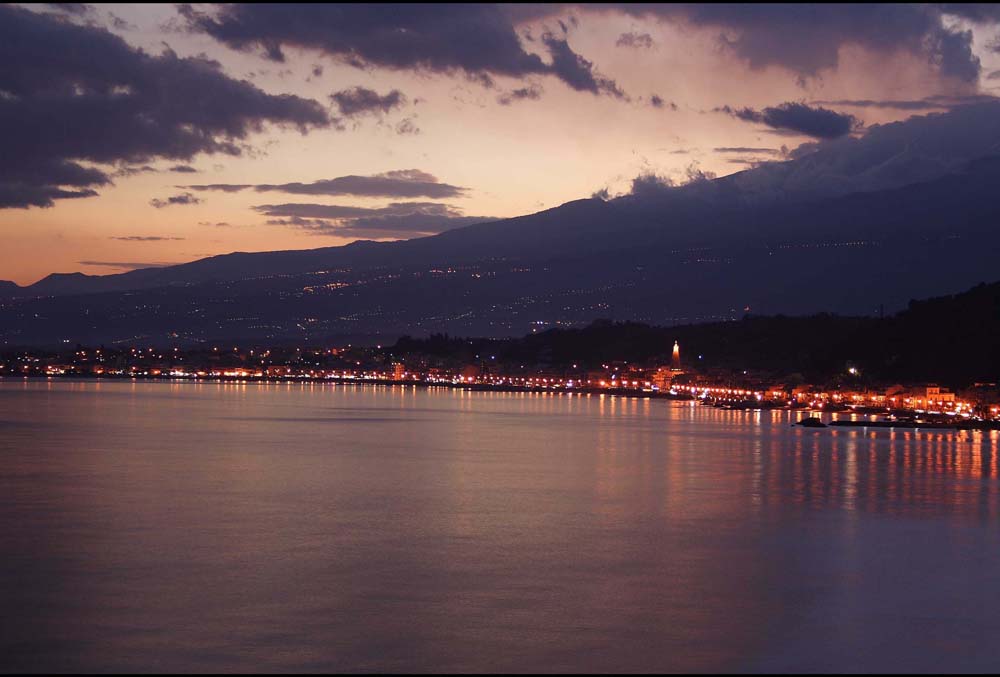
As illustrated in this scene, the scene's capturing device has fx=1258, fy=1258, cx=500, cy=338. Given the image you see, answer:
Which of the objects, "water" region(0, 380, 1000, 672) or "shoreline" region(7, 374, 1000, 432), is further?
"shoreline" region(7, 374, 1000, 432)

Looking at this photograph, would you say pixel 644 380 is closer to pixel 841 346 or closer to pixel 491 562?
pixel 841 346

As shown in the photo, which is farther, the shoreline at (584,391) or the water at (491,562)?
the shoreline at (584,391)

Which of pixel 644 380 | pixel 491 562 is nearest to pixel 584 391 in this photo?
pixel 644 380

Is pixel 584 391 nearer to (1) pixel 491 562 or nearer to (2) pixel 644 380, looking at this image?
(2) pixel 644 380

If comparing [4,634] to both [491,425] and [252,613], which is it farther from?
[491,425]

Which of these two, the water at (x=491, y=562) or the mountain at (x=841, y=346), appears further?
the mountain at (x=841, y=346)

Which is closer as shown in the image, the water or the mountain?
the water

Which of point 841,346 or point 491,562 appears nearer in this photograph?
point 491,562

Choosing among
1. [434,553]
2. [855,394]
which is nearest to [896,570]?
[434,553]

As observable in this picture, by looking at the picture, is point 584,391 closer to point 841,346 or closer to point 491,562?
point 841,346
